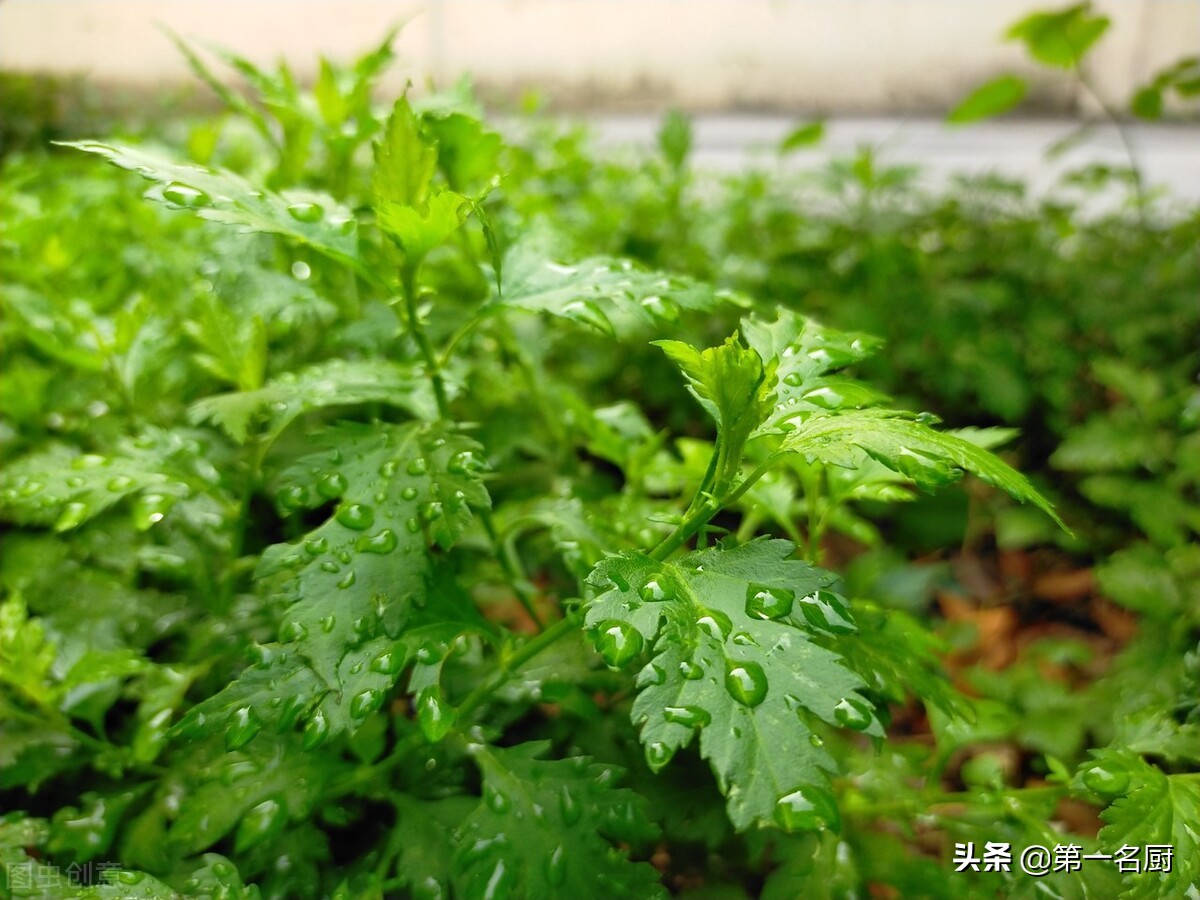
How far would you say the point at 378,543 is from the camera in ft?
2.27

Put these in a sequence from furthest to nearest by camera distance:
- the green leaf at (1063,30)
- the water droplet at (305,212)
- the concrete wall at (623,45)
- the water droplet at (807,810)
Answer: the concrete wall at (623,45), the green leaf at (1063,30), the water droplet at (305,212), the water droplet at (807,810)

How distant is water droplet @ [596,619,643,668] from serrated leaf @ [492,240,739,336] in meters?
0.29

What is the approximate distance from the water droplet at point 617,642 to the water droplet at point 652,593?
0.03m

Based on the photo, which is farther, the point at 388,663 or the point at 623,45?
the point at 623,45

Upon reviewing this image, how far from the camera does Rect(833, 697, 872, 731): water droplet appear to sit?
54 centimetres

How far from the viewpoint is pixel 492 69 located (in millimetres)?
3547

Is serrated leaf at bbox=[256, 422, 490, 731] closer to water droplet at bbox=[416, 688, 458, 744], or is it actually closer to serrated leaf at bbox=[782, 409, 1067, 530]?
water droplet at bbox=[416, 688, 458, 744]

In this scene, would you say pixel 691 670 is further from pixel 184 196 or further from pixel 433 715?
pixel 184 196

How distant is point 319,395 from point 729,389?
42 centimetres

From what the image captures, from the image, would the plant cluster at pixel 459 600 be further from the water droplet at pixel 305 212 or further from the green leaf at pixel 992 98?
the green leaf at pixel 992 98

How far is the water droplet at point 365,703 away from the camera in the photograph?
0.62m

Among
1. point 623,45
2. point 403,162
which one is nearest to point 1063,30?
point 403,162

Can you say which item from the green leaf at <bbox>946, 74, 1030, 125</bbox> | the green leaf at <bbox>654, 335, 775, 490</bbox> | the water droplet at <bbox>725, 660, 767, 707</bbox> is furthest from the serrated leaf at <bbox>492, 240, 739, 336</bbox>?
the green leaf at <bbox>946, 74, 1030, 125</bbox>

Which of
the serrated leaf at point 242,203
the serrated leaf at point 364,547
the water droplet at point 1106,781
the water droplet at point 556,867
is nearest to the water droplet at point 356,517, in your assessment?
the serrated leaf at point 364,547
